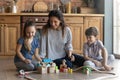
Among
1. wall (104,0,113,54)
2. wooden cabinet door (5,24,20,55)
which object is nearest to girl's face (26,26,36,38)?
wooden cabinet door (5,24,20,55)

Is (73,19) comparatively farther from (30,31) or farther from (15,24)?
(30,31)

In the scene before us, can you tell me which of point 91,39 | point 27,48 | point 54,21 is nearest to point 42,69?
point 27,48

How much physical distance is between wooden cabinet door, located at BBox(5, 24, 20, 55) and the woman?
5.56 feet

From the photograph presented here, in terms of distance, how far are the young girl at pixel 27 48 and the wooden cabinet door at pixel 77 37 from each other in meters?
1.95

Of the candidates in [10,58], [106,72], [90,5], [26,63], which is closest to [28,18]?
[10,58]

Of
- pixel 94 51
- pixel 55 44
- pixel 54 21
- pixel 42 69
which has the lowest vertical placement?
pixel 42 69

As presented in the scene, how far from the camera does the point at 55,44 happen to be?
4.07 m

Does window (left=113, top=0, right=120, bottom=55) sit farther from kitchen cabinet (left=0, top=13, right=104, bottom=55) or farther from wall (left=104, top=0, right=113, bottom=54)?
kitchen cabinet (left=0, top=13, right=104, bottom=55)

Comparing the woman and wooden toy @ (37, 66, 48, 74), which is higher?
the woman

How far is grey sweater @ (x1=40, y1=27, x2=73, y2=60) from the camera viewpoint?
404 cm

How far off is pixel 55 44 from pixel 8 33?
1.81 meters

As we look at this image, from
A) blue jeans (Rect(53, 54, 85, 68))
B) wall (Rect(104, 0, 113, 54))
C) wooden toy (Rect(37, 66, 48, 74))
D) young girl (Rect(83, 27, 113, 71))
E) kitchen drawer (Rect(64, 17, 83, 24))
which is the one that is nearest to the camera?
wooden toy (Rect(37, 66, 48, 74))

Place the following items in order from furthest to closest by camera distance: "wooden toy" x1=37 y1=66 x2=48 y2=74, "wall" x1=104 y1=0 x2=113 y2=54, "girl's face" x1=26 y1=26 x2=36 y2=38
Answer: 1. "wall" x1=104 y1=0 x2=113 y2=54
2. "girl's face" x1=26 y1=26 x2=36 y2=38
3. "wooden toy" x1=37 y1=66 x2=48 y2=74

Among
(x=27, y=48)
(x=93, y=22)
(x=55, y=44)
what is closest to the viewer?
(x=27, y=48)
